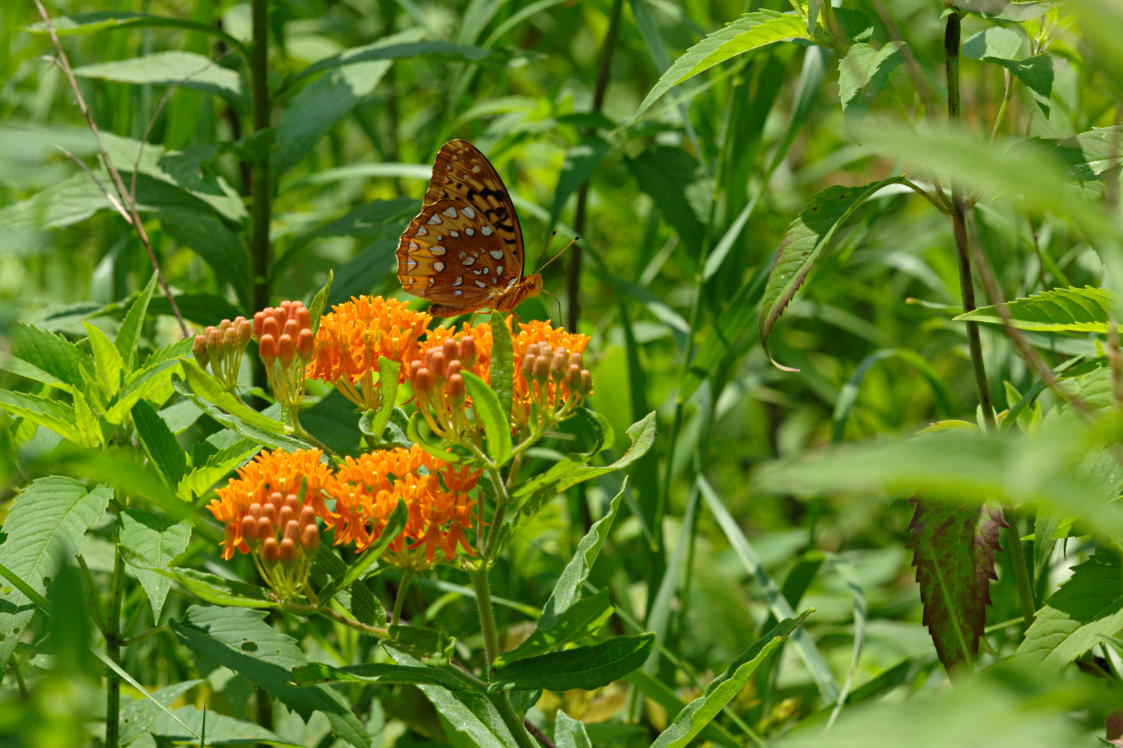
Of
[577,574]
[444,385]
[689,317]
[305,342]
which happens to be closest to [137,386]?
[305,342]

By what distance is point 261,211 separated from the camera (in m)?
2.86

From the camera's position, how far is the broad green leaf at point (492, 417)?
4.58 feet

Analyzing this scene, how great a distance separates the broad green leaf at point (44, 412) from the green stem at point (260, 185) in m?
1.03

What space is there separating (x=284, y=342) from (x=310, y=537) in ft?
1.20

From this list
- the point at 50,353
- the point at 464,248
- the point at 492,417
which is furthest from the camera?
the point at 464,248

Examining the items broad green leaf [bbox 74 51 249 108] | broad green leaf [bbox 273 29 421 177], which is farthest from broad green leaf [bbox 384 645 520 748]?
broad green leaf [bbox 74 51 249 108]

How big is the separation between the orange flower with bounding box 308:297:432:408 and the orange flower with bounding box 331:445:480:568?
8.2 inches

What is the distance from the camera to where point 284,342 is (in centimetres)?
171

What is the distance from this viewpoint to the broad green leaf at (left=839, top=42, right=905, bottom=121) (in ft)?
5.46

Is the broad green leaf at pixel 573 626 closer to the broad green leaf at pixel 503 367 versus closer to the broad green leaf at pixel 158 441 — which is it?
the broad green leaf at pixel 503 367

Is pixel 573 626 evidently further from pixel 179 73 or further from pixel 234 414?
pixel 179 73

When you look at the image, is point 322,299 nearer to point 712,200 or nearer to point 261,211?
point 261,211

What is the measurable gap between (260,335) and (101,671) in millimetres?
663

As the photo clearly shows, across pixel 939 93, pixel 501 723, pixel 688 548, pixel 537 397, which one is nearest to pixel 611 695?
→ pixel 688 548
